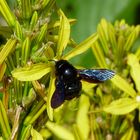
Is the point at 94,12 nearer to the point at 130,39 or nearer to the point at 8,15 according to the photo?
the point at 130,39

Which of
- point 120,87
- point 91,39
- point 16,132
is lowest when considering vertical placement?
point 120,87

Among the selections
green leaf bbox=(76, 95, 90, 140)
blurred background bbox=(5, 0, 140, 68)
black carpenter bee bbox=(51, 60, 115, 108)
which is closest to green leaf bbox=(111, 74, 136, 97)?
green leaf bbox=(76, 95, 90, 140)

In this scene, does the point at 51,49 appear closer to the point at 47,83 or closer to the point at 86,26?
the point at 47,83

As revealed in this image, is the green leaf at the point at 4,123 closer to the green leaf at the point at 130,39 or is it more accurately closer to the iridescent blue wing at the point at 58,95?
the iridescent blue wing at the point at 58,95

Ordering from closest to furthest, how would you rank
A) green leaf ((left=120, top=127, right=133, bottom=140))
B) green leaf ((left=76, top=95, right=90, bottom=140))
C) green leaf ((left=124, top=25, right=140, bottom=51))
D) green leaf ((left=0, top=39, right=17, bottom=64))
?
green leaf ((left=0, top=39, right=17, bottom=64)), green leaf ((left=120, top=127, right=133, bottom=140)), green leaf ((left=76, top=95, right=90, bottom=140)), green leaf ((left=124, top=25, right=140, bottom=51))

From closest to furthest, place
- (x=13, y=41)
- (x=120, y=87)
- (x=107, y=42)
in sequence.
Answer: (x=13, y=41) → (x=120, y=87) → (x=107, y=42)

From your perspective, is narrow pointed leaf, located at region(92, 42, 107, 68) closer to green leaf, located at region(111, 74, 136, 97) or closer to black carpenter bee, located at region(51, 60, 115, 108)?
green leaf, located at region(111, 74, 136, 97)

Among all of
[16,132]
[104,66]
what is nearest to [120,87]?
[104,66]
